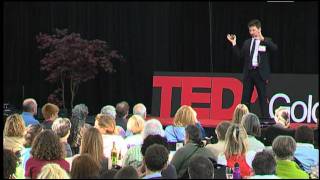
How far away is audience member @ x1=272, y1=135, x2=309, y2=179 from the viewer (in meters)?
4.32

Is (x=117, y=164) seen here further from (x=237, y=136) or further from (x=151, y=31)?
(x=151, y=31)

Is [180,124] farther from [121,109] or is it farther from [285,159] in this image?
[285,159]

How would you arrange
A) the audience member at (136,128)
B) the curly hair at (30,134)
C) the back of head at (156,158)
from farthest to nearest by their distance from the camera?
the audience member at (136,128) < the curly hair at (30,134) < the back of head at (156,158)

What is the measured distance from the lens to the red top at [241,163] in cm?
469

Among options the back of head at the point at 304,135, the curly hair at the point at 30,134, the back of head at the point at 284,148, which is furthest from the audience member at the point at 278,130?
the curly hair at the point at 30,134

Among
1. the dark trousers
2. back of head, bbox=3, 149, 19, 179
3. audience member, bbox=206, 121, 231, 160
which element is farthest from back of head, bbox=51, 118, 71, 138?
the dark trousers

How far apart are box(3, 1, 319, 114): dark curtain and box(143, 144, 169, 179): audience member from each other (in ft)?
27.5

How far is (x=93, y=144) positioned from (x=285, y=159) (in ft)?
4.84

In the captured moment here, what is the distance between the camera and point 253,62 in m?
7.64

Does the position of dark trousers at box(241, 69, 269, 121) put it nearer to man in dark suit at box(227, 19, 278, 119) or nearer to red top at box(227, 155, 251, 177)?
man in dark suit at box(227, 19, 278, 119)

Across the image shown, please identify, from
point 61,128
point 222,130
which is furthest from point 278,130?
point 61,128

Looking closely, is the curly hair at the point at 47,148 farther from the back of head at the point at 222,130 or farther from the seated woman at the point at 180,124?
the seated woman at the point at 180,124

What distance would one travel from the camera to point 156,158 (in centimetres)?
401

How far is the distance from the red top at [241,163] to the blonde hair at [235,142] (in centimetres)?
3
